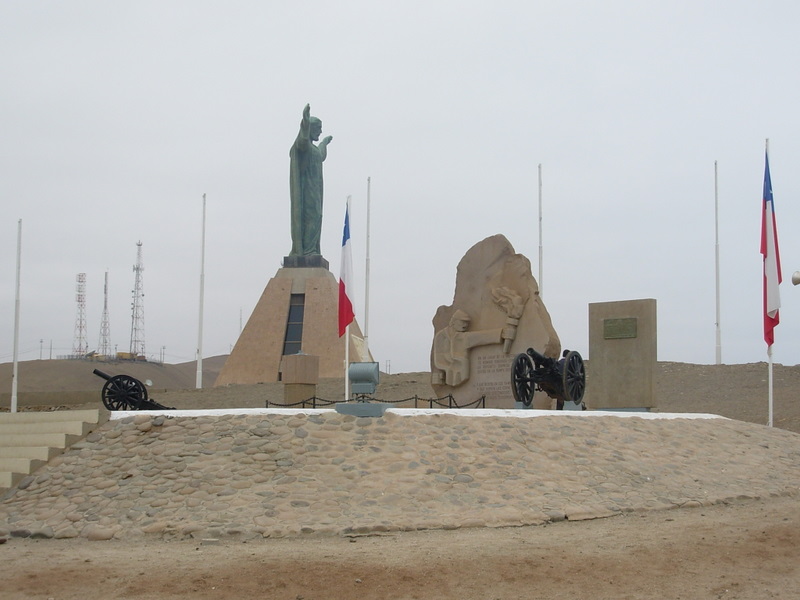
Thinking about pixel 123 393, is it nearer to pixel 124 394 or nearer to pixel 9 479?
pixel 124 394

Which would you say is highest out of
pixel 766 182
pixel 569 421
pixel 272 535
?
pixel 766 182

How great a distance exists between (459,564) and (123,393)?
7818mm

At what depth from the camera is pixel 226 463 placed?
10.3m

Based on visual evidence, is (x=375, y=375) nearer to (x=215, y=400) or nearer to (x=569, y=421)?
(x=569, y=421)

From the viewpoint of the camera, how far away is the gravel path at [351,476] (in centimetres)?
933

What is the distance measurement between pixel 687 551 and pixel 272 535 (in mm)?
3856

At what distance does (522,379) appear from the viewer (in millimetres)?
14391

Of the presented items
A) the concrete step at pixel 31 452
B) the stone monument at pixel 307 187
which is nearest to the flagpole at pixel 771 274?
the concrete step at pixel 31 452

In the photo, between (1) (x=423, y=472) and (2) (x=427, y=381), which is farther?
(2) (x=427, y=381)

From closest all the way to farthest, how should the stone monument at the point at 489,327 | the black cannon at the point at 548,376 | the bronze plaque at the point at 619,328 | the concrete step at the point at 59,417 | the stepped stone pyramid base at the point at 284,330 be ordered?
the concrete step at the point at 59,417 < the black cannon at the point at 548,376 < the bronze plaque at the point at 619,328 < the stone monument at the point at 489,327 < the stepped stone pyramid base at the point at 284,330

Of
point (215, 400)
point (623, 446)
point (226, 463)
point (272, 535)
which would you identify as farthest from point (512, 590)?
point (215, 400)

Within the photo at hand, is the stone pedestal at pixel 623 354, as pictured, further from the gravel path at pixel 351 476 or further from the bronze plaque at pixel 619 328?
the gravel path at pixel 351 476

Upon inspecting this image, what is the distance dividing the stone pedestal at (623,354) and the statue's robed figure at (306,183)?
14.4 meters

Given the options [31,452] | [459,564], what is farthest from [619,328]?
[31,452]
